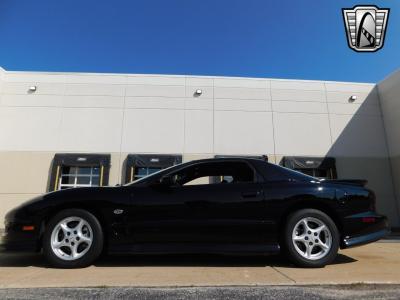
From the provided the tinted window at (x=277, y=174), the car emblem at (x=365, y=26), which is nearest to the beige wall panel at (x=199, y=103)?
the car emblem at (x=365, y=26)

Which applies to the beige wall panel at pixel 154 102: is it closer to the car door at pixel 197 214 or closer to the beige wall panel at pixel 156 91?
the beige wall panel at pixel 156 91

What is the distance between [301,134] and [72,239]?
10506 mm

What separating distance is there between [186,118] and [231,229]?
9.09m

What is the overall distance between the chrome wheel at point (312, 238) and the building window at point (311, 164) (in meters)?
8.45

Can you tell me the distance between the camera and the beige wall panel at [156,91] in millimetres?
12828

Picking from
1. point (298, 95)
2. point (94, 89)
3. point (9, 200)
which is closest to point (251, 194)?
point (298, 95)

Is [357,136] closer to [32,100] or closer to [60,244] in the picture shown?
[60,244]

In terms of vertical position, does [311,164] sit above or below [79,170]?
above

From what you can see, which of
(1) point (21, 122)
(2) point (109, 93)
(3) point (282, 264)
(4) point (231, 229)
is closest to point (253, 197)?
(4) point (231, 229)

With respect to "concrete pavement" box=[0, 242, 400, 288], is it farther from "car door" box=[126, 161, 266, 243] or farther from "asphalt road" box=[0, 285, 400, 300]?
"car door" box=[126, 161, 266, 243]

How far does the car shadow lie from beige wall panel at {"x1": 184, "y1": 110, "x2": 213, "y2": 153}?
315 inches

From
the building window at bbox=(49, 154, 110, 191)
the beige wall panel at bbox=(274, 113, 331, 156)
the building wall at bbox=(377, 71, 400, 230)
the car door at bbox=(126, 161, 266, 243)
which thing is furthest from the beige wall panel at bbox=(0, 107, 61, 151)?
the building wall at bbox=(377, 71, 400, 230)

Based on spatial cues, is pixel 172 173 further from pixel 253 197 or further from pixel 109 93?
pixel 109 93

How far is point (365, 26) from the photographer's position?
854 centimetres
